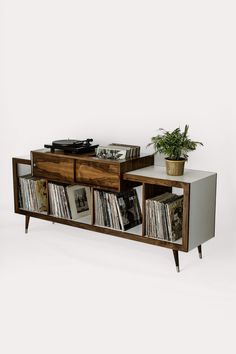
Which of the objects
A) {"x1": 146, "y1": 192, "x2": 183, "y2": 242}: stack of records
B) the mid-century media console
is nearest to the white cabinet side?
the mid-century media console

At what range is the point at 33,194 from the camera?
427cm

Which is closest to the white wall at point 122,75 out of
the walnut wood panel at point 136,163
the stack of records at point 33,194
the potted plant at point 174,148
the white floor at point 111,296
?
the walnut wood panel at point 136,163

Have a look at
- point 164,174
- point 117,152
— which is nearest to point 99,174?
point 117,152

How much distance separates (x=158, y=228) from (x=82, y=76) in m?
1.48

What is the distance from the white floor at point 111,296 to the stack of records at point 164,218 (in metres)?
0.23

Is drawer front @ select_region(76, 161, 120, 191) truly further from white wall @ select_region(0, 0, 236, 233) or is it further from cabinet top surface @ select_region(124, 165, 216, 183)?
white wall @ select_region(0, 0, 236, 233)

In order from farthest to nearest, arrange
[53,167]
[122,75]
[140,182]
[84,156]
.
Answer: [122,75] < [53,167] < [84,156] < [140,182]

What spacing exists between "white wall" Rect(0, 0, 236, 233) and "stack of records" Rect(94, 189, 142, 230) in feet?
1.71

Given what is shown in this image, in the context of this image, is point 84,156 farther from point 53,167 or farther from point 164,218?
point 164,218

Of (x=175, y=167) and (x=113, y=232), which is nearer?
(x=175, y=167)

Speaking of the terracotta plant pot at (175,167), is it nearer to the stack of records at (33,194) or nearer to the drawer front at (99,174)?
the drawer front at (99,174)

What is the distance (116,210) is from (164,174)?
44 cm

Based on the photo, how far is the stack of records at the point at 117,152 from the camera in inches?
148

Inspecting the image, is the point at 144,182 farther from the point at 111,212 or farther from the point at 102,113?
the point at 102,113
